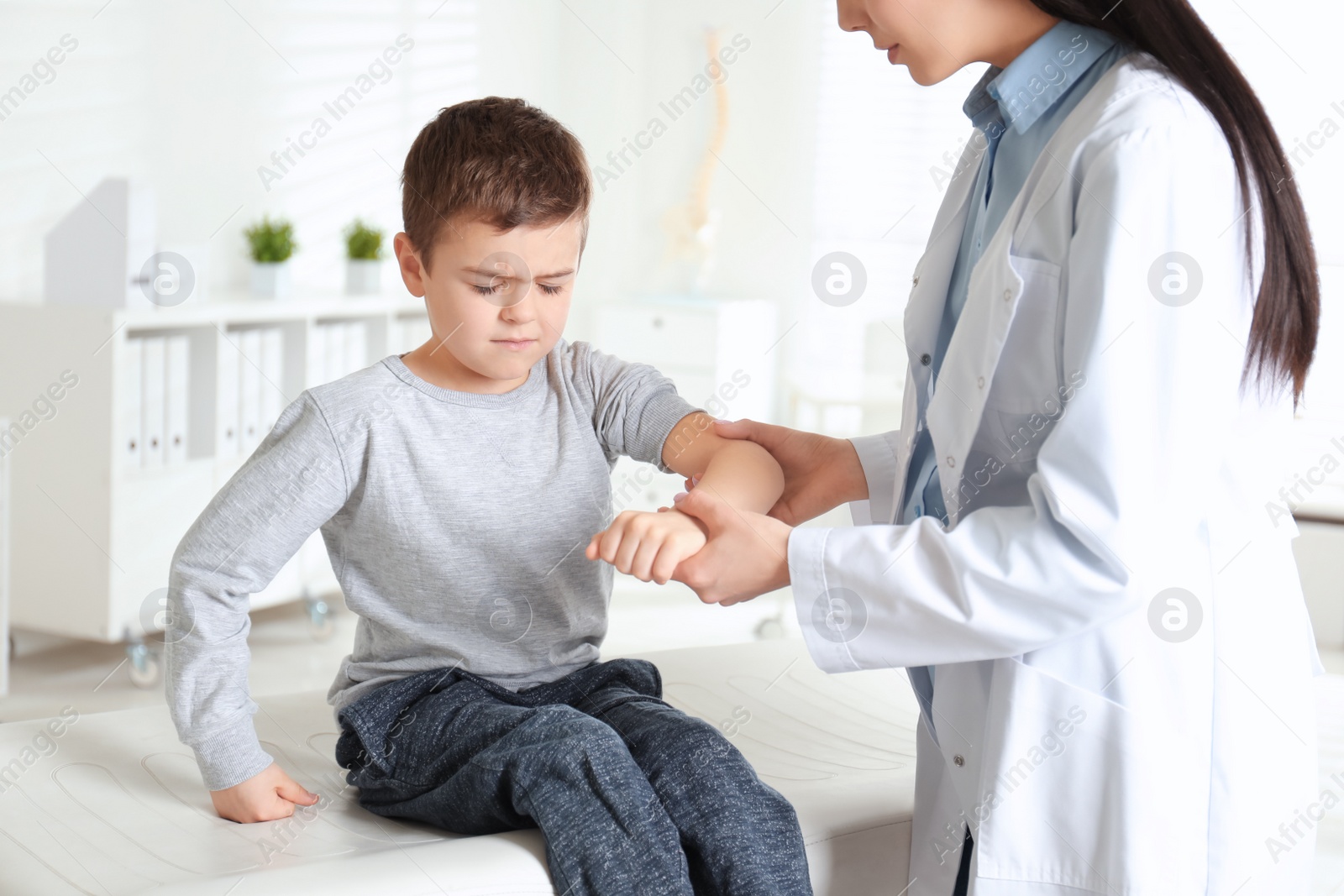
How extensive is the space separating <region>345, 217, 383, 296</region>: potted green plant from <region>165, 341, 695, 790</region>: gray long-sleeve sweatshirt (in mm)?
2239

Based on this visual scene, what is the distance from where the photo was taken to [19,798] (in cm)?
118

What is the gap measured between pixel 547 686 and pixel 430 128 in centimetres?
57

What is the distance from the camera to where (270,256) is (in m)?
3.09

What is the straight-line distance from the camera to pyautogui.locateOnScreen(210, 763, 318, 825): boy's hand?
44.5 inches

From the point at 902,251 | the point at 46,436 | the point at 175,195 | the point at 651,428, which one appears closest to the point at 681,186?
the point at 902,251

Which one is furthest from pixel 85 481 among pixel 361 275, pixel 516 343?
pixel 516 343

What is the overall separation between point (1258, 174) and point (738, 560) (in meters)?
0.48

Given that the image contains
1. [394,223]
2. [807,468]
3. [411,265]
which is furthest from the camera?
[394,223]

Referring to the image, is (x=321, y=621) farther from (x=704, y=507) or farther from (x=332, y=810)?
(x=704, y=507)

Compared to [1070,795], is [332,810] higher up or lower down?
lower down

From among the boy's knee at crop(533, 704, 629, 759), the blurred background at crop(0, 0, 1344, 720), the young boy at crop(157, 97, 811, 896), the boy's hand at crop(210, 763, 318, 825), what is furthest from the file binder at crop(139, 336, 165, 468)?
the boy's knee at crop(533, 704, 629, 759)

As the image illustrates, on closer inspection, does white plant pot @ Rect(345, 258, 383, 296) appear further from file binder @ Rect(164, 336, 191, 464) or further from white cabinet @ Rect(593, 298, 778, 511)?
white cabinet @ Rect(593, 298, 778, 511)

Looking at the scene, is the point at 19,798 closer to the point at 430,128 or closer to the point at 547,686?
the point at 547,686

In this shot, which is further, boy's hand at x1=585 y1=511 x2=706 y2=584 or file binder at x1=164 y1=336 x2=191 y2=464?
file binder at x1=164 y1=336 x2=191 y2=464
